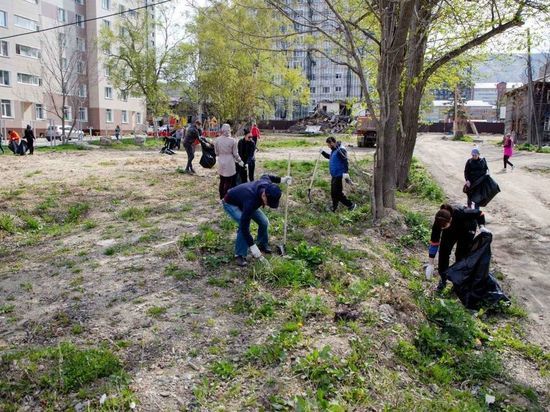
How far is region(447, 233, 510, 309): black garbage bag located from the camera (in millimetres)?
6180

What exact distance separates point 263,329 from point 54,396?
1.94m

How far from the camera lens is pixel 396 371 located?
4.39 meters

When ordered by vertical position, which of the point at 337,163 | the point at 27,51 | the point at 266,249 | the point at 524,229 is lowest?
the point at 524,229

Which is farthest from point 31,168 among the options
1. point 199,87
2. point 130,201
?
point 199,87

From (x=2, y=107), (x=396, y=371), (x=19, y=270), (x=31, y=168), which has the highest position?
(x=2, y=107)

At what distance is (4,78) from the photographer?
40094mm

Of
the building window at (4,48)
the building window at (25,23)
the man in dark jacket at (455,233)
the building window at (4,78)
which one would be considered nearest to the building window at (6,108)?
the building window at (4,78)

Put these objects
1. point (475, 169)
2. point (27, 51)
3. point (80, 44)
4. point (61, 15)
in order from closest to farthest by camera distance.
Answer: point (475, 169) → point (27, 51) → point (61, 15) → point (80, 44)

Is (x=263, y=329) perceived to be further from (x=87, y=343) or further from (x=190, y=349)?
(x=87, y=343)

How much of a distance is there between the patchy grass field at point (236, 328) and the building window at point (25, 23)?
39.6 meters

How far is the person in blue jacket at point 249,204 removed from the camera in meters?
6.05

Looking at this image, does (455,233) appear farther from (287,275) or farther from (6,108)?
(6,108)

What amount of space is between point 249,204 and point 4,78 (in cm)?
4158

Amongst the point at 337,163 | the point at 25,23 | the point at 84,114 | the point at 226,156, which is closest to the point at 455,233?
the point at 337,163
